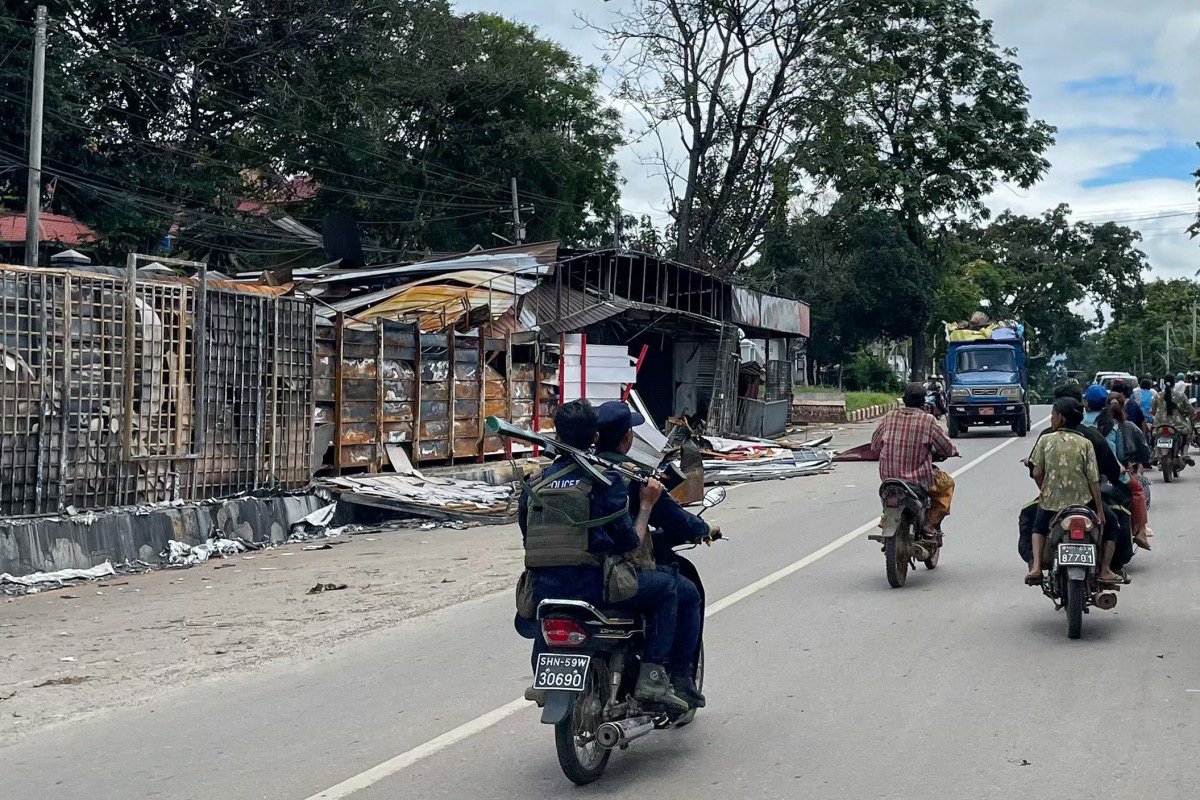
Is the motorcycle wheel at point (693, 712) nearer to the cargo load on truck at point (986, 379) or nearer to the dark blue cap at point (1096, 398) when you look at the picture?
the dark blue cap at point (1096, 398)

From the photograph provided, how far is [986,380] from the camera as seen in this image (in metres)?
34.7

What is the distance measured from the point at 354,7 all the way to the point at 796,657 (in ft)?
111

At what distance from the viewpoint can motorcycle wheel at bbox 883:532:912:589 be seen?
1041 cm

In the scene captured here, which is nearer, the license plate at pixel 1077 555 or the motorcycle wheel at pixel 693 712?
the motorcycle wheel at pixel 693 712

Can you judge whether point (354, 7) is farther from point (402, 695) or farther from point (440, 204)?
point (402, 695)

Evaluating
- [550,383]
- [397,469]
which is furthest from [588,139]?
[397,469]

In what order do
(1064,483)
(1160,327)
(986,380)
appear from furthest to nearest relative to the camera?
(1160,327) → (986,380) → (1064,483)

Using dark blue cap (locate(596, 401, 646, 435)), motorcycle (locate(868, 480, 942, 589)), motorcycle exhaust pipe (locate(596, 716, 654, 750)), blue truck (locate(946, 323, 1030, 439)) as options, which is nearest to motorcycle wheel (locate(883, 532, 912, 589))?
motorcycle (locate(868, 480, 942, 589))

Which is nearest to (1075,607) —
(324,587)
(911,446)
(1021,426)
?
(911,446)

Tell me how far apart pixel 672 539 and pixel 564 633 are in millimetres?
705

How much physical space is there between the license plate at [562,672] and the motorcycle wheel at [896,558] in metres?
5.76

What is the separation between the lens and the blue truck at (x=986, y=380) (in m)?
34.2

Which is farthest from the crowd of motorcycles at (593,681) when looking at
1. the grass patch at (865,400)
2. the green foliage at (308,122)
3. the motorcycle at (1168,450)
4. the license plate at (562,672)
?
the grass patch at (865,400)

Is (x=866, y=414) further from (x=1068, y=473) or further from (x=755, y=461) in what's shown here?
(x=1068, y=473)
